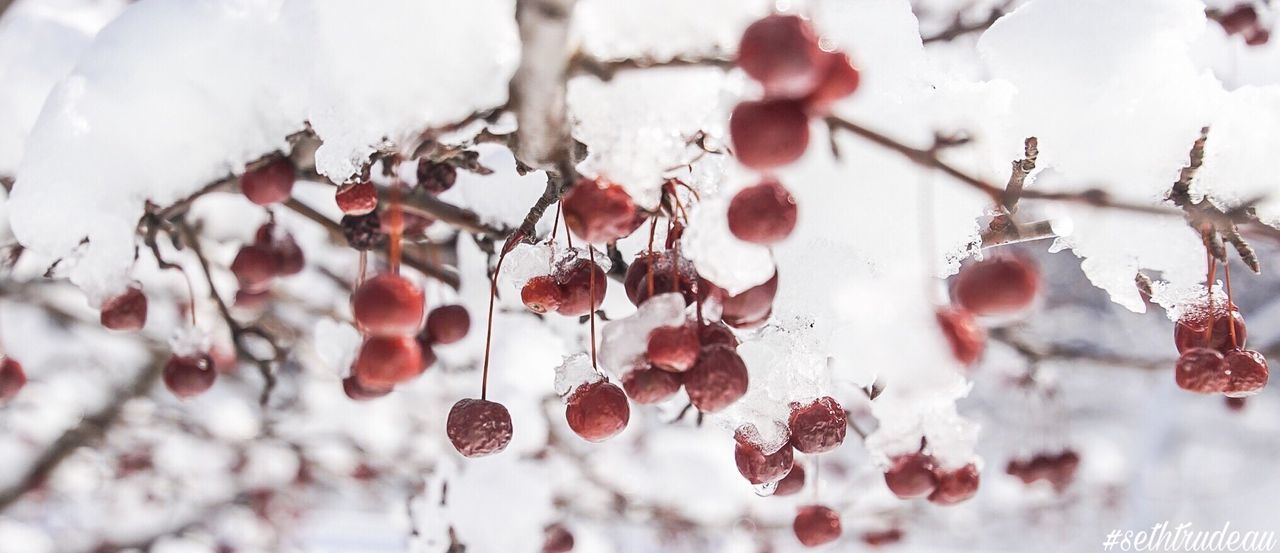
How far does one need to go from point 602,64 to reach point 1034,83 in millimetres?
490

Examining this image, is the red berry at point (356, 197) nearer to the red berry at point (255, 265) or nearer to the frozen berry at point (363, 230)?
the frozen berry at point (363, 230)

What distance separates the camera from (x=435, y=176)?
116 centimetres

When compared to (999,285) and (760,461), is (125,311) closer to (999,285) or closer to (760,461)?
(760,461)

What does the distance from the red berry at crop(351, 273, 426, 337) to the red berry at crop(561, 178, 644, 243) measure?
0.60 feet

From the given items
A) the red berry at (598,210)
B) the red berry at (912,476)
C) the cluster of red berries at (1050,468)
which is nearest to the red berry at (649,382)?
the red berry at (598,210)

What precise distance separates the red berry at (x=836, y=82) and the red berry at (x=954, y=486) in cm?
81

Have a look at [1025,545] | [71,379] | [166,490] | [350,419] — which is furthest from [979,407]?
[71,379]

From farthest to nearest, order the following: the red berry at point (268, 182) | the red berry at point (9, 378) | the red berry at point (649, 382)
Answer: the red berry at point (9, 378) → the red berry at point (268, 182) → the red berry at point (649, 382)

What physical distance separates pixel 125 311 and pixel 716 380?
1023mm

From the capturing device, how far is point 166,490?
11.5 feet

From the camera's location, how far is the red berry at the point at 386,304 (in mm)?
777

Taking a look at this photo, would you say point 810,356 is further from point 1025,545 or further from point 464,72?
point 1025,545

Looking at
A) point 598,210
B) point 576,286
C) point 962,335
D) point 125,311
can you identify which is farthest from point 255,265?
point 962,335

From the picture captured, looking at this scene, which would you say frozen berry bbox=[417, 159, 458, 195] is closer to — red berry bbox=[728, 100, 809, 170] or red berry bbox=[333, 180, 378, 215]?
red berry bbox=[333, 180, 378, 215]
